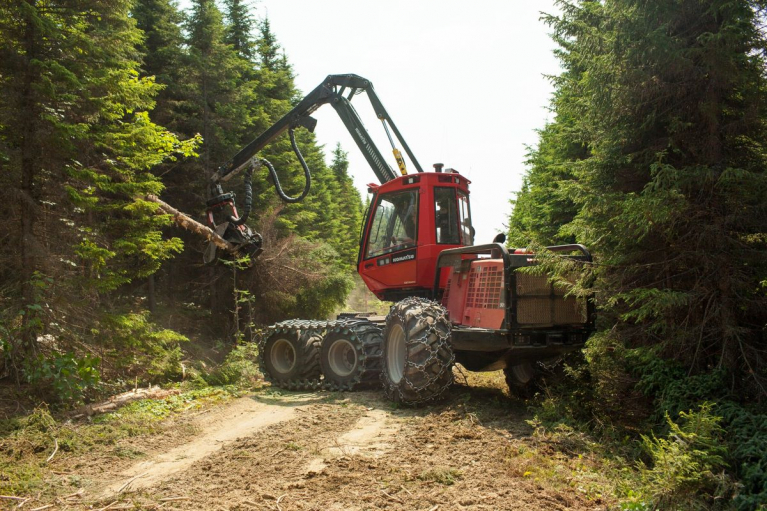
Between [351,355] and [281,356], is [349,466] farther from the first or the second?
[281,356]

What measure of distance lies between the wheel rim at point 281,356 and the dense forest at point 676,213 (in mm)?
5944

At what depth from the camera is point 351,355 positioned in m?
9.97

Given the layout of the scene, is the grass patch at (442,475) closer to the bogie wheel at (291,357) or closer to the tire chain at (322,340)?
the tire chain at (322,340)

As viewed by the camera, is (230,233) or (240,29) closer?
(230,233)

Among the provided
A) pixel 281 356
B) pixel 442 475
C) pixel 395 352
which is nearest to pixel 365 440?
pixel 442 475

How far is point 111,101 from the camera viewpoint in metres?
9.49

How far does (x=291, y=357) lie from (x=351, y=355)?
1625mm

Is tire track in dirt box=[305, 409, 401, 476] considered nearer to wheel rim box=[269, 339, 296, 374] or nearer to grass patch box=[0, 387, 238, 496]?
grass patch box=[0, 387, 238, 496]

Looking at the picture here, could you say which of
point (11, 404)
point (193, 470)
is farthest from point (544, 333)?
point (11, 404)

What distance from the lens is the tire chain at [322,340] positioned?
30.0ft

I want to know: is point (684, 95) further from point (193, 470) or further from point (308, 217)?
point (308, 217)

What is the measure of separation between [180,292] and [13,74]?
397 inches

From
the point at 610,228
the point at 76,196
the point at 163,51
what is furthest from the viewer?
the point at 163,51

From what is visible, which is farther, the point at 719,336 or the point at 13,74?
the point at 13,74
